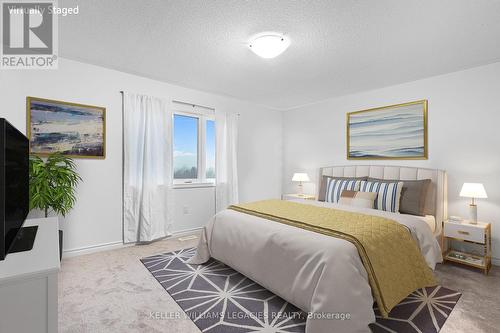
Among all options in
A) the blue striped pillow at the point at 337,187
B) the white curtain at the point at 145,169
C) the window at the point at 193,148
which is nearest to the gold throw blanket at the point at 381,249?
the blue striped pillow at the point at 337,187

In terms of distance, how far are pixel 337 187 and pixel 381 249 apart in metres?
1.87

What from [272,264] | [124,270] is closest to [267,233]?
[272,264]

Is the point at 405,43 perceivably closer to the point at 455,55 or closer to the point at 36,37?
the point at 455,55

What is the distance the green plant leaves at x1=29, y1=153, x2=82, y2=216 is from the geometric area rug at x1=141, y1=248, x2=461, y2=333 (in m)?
1.24

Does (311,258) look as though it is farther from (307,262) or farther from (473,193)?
(473,193)

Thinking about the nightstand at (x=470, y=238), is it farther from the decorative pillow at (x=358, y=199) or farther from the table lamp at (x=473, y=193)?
the decorative pillow at (x=358, y=199)

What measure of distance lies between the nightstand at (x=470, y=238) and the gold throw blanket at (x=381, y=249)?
1.02 metres

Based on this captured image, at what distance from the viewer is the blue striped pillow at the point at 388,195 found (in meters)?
3.07

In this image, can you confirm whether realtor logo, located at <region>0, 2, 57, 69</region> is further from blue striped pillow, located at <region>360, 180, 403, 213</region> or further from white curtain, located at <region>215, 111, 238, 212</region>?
blue striped pillow, located at <region>360, 180, 403, 213</region>

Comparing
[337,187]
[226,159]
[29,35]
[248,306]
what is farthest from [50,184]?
[337,187]

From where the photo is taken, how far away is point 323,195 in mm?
3904

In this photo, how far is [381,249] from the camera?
6.18ft

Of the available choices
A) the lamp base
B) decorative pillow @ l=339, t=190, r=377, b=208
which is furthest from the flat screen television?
the lamp base

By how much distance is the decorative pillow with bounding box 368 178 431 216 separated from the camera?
301 centimetres
